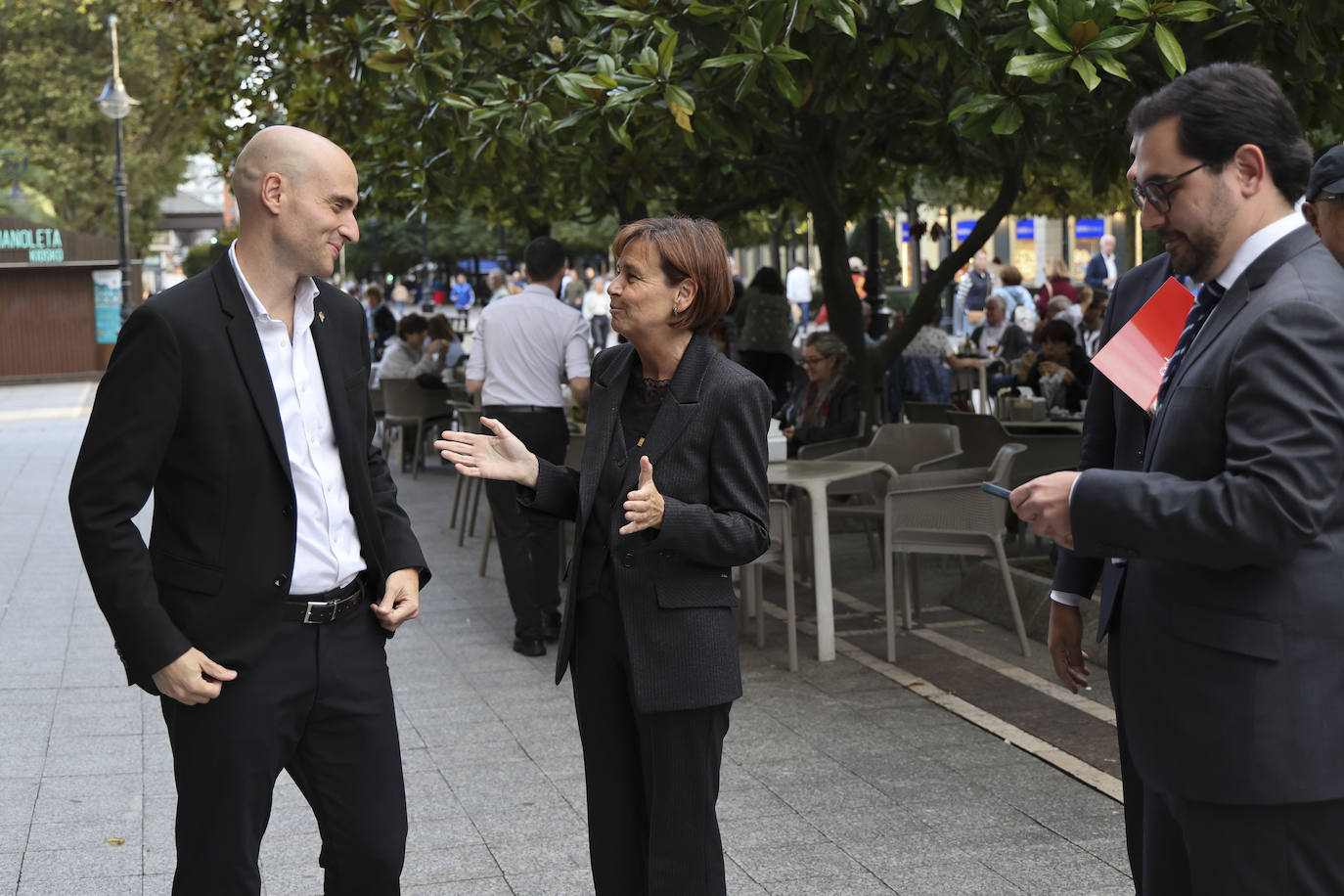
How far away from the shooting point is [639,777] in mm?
3496

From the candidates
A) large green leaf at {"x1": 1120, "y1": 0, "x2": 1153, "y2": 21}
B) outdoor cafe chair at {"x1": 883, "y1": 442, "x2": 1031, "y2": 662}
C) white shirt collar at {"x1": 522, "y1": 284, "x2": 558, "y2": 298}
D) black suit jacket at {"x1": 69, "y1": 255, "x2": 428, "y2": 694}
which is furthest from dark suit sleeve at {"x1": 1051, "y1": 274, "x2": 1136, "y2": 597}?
white shirt collar at {"x1": 522, "y1": 284, "x2": 558, "y2": 298}

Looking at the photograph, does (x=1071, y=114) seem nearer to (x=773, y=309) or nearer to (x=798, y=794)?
(x=798, y=794)

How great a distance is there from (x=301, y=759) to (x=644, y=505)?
0.92 meters

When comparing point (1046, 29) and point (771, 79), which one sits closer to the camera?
point (1046, 29)

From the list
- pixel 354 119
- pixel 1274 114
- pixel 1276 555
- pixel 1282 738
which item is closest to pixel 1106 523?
pixel 1276 555

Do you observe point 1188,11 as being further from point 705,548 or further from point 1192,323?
point 705,548

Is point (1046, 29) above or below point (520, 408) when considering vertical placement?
above

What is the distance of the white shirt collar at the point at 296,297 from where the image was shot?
10.1 ft

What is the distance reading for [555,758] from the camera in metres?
5.75

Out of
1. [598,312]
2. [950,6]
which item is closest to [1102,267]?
[598,312]

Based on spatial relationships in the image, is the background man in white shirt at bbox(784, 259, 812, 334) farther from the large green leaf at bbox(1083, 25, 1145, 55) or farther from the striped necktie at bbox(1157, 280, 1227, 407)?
the striped necktie at bbox(1157, 280, 1227, 407)

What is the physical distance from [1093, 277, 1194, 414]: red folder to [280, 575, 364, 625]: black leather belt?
5.33ft

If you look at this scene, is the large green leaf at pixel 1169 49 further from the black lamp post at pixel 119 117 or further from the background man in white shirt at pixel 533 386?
the black lamp post at pixel 119 117

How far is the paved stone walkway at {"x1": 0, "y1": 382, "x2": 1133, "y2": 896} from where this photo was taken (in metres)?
4.52
